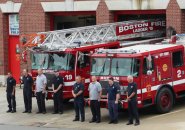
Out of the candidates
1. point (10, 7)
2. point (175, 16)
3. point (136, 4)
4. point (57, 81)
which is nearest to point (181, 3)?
point (175, 16)

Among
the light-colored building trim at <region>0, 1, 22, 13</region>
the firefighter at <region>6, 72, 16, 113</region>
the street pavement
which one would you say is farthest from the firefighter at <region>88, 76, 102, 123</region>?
the light-colored building trim at <region>0, 1, 22, 13</region>

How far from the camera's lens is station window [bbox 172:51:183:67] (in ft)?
66.3

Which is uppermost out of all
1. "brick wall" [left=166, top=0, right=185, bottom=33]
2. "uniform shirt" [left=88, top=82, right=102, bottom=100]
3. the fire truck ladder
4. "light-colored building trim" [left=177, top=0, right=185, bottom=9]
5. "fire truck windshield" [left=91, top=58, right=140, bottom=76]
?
"light-colored building trim" [left=177, top=0, right=185, bottom=9]

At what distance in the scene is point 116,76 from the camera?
19.0 metres

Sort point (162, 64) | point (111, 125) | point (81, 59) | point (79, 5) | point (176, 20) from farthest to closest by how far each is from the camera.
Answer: point (79, 5), point (176, 20), point (81, 59), point (162, 64), point (111, 125)

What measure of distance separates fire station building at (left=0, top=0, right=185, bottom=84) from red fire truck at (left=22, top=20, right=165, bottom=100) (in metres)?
2.10

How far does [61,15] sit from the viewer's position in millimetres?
28609

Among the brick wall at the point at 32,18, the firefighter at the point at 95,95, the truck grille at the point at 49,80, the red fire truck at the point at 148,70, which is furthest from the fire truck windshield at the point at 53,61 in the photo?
Answer: the brick wall at the point at 32,18

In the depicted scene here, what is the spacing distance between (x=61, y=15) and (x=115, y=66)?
9.97m

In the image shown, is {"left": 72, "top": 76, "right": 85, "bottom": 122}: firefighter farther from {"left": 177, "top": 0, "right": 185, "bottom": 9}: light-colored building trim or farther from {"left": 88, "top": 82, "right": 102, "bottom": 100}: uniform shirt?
{"left": 177, "top": 0, "right": 185, "bottom": 9}: light-colored building trim

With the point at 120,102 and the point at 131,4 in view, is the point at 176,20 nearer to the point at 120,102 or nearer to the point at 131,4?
the point at 131,4

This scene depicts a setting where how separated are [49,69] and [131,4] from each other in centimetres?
573

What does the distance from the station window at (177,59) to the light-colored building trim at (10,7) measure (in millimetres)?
11464

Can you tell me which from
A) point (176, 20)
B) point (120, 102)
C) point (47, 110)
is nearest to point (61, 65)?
point (47, 110)
